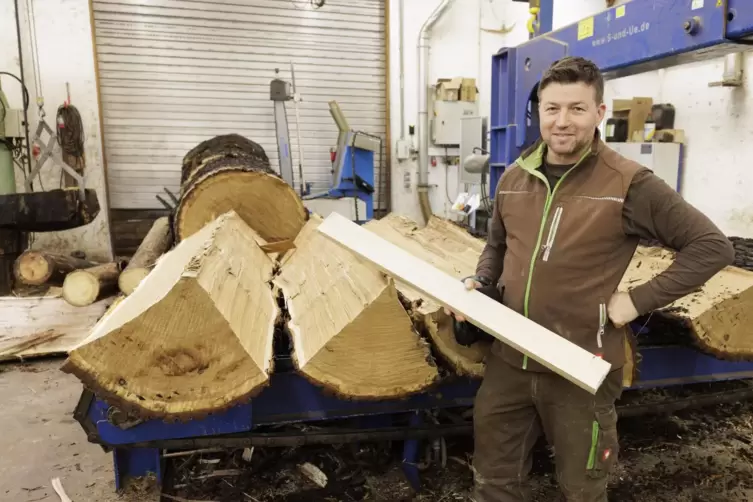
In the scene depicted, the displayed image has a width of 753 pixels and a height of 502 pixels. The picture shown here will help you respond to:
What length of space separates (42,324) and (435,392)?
390 cm

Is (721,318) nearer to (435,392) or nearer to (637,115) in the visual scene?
(435,392)

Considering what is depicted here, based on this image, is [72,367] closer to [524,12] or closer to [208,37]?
[208,37]

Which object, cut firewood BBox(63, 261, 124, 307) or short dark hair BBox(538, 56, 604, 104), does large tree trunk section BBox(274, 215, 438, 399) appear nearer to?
short dark hair BBox(538, 56, 604, 104)

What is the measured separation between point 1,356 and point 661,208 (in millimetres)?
4767

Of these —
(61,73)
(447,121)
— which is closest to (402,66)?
(447,121)

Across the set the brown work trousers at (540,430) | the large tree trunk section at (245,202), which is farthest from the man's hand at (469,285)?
the large tree trunk section at (245,202)

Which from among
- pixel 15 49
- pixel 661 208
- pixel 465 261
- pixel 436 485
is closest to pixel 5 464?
pixel 436 485

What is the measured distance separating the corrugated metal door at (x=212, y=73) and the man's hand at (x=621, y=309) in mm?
6162

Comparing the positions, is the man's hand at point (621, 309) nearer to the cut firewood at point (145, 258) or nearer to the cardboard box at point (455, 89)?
the cut firewood at point (145, 258)

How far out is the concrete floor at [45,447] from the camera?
8.52 feet

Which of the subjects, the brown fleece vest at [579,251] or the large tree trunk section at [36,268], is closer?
the brown fleece vest at [579,251]

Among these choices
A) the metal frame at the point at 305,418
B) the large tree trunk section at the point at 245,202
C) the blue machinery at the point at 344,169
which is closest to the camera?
the metal frame at the point at 305,418

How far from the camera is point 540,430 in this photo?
6.17 ft

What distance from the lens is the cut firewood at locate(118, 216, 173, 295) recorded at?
4.52m
